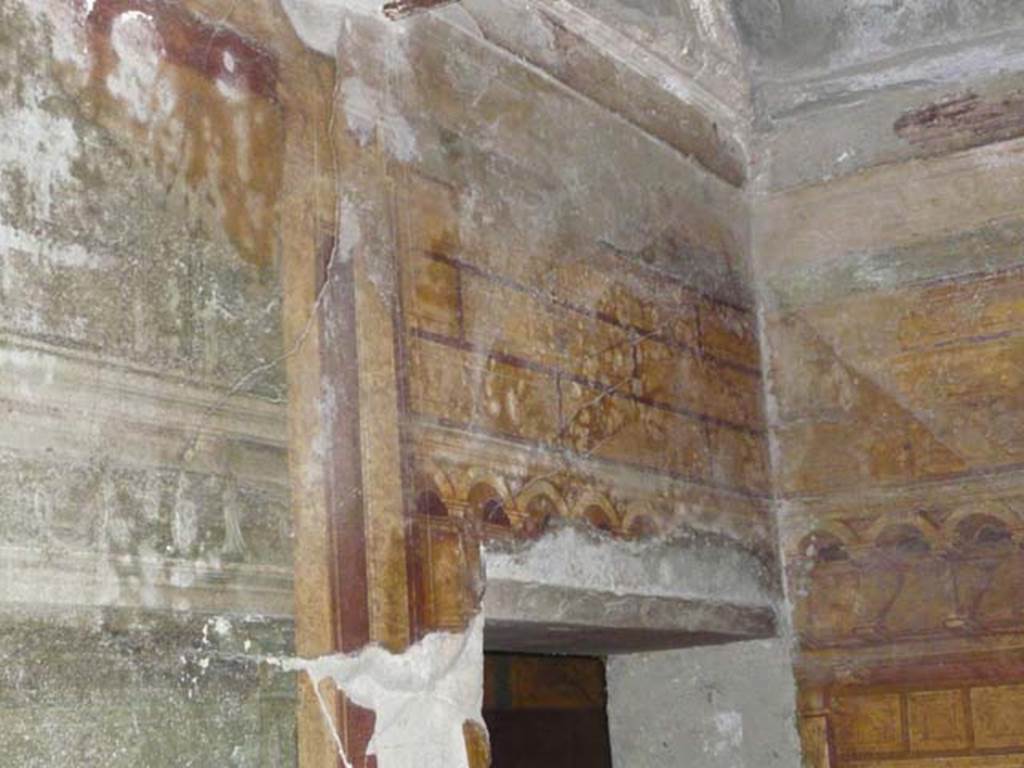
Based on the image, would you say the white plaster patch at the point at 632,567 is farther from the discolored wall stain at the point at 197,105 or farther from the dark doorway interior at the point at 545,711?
the dark doorway interior at the point at 545,711

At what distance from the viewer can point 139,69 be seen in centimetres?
257

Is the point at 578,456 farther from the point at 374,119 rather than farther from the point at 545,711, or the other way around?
the point at 545,711

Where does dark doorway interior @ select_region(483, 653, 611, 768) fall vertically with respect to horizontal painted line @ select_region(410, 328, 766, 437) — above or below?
below

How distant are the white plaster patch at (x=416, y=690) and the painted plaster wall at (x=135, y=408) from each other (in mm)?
144

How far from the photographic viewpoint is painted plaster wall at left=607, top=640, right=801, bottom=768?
4.28 m

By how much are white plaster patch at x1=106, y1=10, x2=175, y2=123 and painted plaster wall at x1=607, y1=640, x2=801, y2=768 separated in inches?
93.4

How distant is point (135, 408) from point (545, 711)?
466cm

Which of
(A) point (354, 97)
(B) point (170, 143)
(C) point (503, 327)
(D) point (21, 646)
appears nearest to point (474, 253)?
(C) point (503, 327)

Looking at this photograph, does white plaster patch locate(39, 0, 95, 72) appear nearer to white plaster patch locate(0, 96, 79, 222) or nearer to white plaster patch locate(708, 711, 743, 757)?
white plaster patch locate(0, 96, 79, 222)

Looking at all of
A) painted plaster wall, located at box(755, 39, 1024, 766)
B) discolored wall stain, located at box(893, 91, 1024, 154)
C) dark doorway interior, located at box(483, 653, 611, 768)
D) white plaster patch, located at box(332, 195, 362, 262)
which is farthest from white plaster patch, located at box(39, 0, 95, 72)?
dark doorway interior, located at box(483, 653, 611, 768)

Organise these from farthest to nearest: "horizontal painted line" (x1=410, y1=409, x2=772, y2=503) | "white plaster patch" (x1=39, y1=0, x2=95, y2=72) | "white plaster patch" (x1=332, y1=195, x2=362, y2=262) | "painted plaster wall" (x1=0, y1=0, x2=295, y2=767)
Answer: "horizontal painted line" (x1=410, y1=409, x2=772, y2=503) < "white plaster patch" (x1=332, y1=195, x2=362, y2=262) < "white plaster patch" (x1=39, y1=0, x2=95, y2=72) < "painted plaster wall" (x1=0, y1=0, x2=295, y2=767)

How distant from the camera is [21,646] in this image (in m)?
2.20

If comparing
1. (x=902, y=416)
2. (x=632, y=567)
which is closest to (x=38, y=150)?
(x=632, y=567)

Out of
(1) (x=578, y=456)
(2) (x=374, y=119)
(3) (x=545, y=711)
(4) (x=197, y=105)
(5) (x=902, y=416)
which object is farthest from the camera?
(3) (x=545, y=711)
